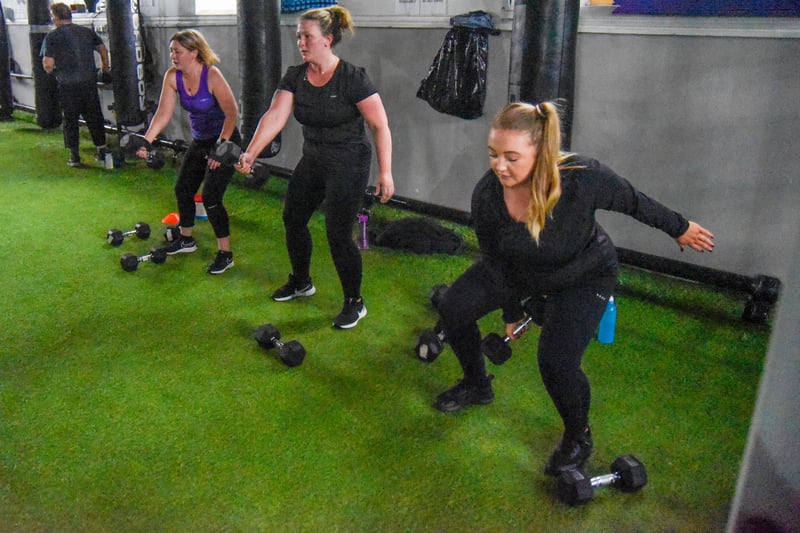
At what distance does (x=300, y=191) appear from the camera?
331 centimetres

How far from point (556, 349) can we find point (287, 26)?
4823 millimetres

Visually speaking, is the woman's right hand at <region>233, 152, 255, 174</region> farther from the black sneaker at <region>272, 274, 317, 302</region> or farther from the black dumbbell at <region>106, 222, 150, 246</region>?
the black dumbbell at <region>106, 222, 150, 246</region>

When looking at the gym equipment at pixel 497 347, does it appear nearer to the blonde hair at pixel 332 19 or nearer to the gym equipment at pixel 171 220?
the blonde hair at pixel 332 19

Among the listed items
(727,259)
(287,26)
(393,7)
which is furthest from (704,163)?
(287,26)

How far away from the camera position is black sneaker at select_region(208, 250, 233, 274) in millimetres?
4141

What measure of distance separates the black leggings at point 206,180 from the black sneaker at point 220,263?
117mm

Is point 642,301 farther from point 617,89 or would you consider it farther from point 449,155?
point 449,155

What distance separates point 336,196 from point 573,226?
1379 millimetres

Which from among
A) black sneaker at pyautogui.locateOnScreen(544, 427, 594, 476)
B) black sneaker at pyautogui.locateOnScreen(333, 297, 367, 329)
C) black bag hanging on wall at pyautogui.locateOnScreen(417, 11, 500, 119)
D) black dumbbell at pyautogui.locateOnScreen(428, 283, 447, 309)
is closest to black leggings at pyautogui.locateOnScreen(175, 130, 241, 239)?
black sneaker at pyautogui.locateOnScreen(333, 297, 367, 329)

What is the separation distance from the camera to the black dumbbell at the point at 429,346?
3051mm

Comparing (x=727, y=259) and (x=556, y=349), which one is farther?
(x=727, y=259)

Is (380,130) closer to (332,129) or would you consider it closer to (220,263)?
(332,129)

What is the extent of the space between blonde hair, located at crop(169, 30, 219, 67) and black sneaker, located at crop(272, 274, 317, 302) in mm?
1321

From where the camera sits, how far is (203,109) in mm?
3828
